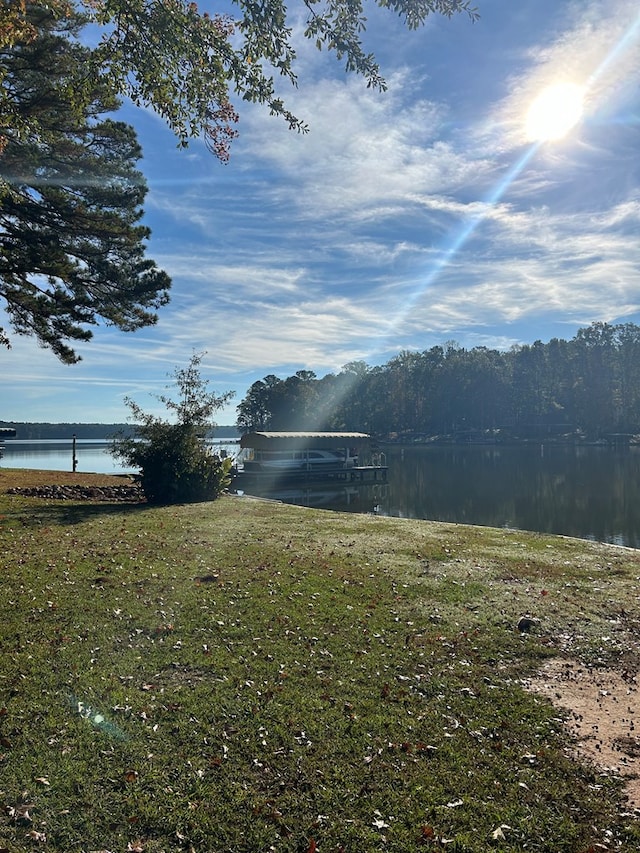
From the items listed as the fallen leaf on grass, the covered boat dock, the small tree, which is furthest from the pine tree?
the covered boat dock

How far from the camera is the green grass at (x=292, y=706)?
380 centimetres

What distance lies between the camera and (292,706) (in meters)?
5.26

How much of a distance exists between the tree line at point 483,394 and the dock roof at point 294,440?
6845 cm

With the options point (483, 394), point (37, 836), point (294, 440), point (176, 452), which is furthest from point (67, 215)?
point (483, 394)

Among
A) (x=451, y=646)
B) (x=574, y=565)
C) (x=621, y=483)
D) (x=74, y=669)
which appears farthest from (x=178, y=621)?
(x=621, y=483)

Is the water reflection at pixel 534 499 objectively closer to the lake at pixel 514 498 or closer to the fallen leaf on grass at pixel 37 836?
the lake at pixel 514 498

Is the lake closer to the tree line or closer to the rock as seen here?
the rock

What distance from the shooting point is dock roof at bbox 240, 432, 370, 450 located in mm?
49594

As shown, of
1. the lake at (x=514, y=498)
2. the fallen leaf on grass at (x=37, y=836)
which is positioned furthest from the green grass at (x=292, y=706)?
the lake at (x=514, y=498)

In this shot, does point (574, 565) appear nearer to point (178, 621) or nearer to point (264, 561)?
point (264, 561)

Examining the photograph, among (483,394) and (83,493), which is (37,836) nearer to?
(83,493)

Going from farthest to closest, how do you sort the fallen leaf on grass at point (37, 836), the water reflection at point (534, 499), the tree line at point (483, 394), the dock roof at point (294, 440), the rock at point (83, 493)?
1. the tree line at point (483, 394)
2. the dock roof at point (294, 440)
3. the water reflection at point (534, 499)
4. the rock at point (83, 493)
5. the fallen leaf on grass at point (37, 836)

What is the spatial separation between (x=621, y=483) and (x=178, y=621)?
41998 mm

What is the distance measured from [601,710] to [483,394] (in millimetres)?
126597
